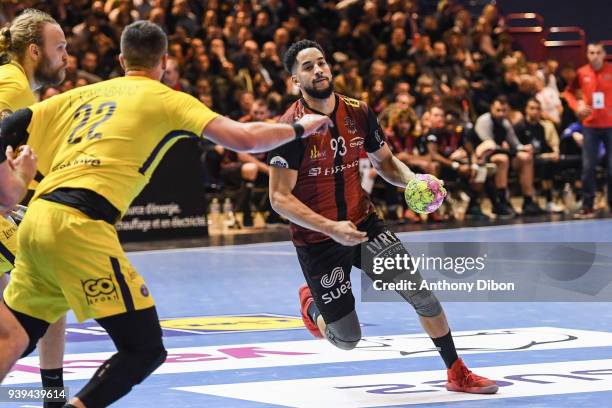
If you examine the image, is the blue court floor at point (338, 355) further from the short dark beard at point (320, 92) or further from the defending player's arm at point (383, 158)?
the short dark beard at point (320, 92)

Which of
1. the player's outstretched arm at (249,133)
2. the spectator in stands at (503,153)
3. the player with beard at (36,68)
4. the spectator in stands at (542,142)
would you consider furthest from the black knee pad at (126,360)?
the spectator in stands at (542,142)

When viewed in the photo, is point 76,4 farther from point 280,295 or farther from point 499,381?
point 499,381

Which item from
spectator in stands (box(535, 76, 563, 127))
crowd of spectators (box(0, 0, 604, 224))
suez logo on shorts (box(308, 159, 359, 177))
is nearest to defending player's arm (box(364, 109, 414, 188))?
suez logo on shorts (box(308, 159, 359, 177))

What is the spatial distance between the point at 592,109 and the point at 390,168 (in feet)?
40.1

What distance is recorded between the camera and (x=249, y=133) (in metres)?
5.38

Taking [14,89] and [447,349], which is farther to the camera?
[447,349]

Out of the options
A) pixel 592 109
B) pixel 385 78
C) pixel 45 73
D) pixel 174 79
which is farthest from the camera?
pixel 385 78

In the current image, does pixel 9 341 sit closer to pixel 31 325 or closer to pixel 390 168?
pixel 31 325

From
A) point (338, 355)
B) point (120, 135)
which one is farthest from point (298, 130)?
point (338, 355)

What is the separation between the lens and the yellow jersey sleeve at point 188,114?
210 inches

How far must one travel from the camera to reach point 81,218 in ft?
17.3

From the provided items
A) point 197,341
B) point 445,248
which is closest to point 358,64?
point 445,248

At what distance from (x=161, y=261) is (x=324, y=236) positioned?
743 cm

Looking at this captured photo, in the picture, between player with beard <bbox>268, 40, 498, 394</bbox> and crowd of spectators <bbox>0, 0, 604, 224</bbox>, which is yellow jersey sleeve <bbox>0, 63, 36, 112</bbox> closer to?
player with beard <bbox>268, 40, 498, 394</bbox>
